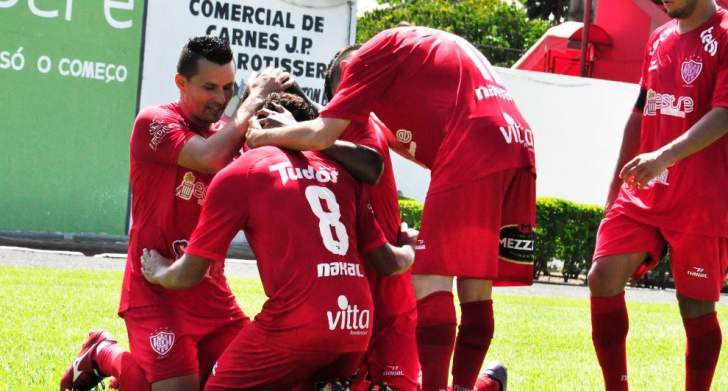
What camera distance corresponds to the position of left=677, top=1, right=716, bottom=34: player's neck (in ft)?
19.4

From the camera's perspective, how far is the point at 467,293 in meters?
5.36

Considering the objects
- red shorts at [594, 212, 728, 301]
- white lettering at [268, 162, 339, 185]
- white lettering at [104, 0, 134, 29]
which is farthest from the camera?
white lettering at [104, 0, 134, 29]

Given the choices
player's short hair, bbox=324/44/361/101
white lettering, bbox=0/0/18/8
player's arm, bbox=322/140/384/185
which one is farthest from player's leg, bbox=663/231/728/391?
white lettering, bbox=0/0/18/8

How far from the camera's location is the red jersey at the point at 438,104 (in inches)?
204

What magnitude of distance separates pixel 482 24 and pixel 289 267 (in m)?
53.4

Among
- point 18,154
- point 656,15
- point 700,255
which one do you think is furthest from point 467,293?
point 656,15

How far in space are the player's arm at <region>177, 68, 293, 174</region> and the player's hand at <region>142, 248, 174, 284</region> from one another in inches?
17.2

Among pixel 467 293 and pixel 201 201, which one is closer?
pixel 467 293

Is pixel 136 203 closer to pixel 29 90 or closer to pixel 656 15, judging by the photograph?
pixel 29 90

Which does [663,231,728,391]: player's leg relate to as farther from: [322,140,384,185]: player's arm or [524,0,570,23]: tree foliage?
[524,0,570,23]: tree foliage

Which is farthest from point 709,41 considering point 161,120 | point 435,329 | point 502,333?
point 502,333

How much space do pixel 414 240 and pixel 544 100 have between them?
16.7 meters

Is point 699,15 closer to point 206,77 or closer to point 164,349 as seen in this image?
point 206,77

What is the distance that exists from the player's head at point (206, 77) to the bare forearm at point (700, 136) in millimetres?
2084
